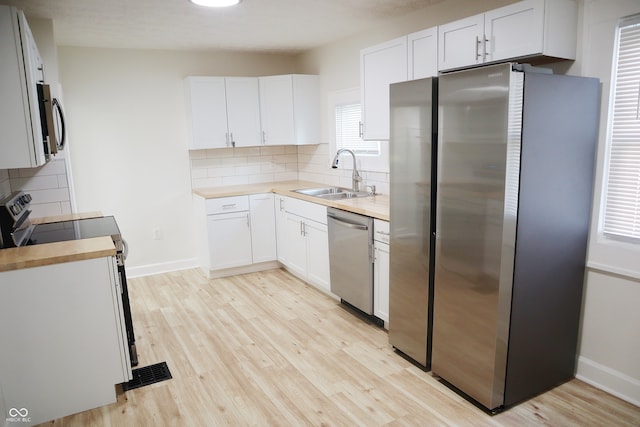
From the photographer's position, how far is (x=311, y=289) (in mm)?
4379

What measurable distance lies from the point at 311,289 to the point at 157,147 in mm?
2299

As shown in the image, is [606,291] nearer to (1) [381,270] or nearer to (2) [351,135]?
(1) [381,270]

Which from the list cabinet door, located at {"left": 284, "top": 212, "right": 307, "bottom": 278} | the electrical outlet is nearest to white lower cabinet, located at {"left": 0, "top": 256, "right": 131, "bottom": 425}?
cabinet door, located at {"left": 284, "top": 212, "right": 307, "bottom": 278}

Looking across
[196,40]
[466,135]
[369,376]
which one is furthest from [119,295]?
[196,40]

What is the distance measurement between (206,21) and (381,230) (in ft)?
7.18

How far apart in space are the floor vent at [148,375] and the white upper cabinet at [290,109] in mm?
2815

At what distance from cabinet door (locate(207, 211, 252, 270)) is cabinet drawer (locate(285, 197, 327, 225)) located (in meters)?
0.54

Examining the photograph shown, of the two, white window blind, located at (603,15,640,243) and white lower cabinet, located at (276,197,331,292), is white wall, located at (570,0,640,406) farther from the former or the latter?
white lower cabinet, located at (276,197,331,292)

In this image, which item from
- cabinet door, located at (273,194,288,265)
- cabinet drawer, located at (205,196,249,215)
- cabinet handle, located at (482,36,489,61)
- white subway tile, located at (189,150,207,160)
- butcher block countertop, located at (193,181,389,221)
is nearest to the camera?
cabinet handle, located at (482,36,489,61)

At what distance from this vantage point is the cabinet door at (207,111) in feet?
15.5

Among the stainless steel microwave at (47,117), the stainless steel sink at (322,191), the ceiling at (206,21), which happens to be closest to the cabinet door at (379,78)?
the ceiling at (206,21)

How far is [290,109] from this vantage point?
493cm

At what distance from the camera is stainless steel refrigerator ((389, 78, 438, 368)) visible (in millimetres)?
2555

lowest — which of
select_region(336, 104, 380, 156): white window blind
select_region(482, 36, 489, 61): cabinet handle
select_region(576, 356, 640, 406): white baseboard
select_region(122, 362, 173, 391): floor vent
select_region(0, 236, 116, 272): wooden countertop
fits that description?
select_region(122, 362, 173, 391): floor vent
